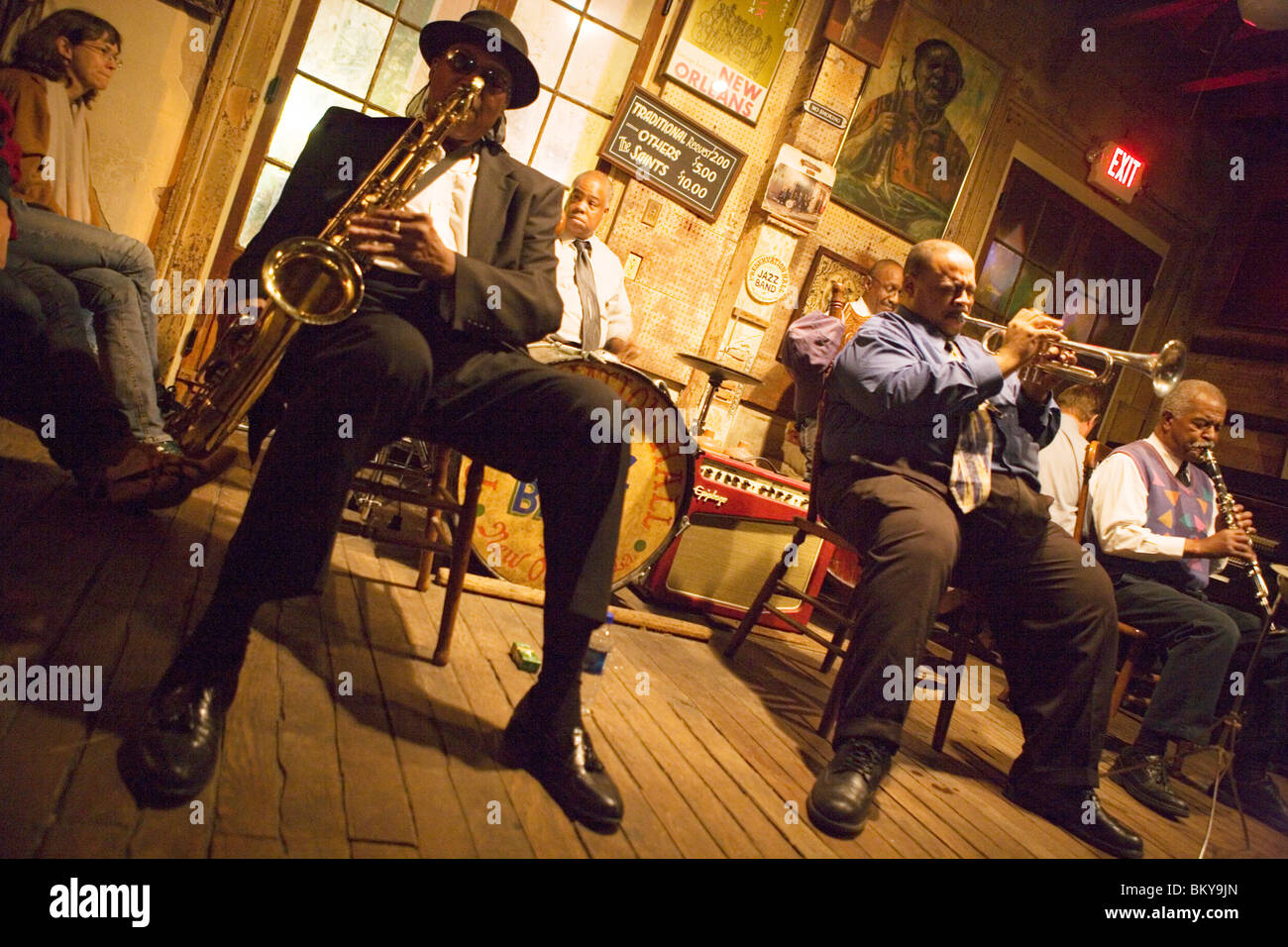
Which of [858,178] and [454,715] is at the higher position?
[858,178]

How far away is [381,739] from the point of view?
1.59m

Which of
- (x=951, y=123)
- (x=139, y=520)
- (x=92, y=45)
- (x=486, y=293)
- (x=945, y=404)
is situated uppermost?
(x=951, y=123)

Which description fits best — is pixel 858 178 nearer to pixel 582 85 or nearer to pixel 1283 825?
pixel 582 85

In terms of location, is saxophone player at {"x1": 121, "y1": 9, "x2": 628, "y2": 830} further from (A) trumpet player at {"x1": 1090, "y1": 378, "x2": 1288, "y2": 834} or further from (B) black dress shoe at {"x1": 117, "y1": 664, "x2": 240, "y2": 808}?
(A) trumpet player at {"x1": 1090, "y1": 378, "x2": 1288, "y2": 834}

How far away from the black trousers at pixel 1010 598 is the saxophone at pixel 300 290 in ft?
5.33

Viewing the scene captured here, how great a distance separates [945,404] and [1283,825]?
2674mm

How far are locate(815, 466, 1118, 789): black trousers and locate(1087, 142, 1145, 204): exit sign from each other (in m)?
5.30

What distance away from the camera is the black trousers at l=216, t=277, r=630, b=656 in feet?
4.76

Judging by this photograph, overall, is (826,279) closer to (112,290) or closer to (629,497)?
(629,497)

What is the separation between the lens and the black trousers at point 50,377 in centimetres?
241

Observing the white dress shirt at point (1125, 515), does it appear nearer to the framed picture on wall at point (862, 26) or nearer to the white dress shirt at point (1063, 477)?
the white dress shirt at point (1063, 477)

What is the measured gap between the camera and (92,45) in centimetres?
304
